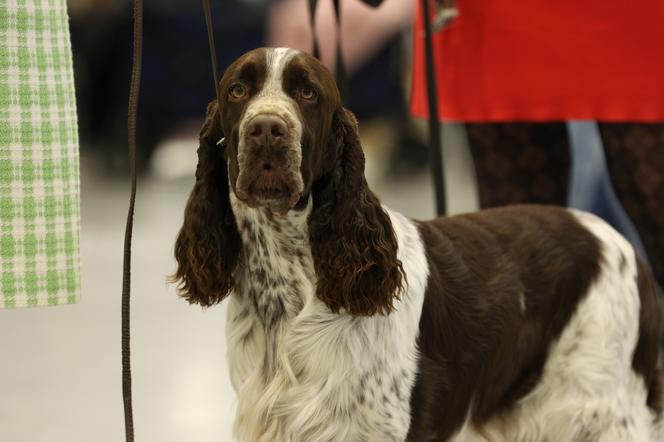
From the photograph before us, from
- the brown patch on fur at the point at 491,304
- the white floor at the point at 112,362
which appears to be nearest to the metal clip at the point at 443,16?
the brown patch on fur at the point at 491,304

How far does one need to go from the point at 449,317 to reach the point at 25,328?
8.26ft

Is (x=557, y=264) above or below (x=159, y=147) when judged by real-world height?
below

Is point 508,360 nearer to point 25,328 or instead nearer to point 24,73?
point 24,73

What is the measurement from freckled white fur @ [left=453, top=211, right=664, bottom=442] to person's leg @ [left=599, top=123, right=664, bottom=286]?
0.45 m

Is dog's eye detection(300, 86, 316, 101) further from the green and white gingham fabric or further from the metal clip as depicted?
the metal clip

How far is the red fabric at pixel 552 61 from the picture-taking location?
109 inches

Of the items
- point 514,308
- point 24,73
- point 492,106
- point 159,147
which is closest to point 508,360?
point 514,308

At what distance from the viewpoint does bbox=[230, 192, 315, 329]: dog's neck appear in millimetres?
1995

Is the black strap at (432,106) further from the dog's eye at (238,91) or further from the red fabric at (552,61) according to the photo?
the dog's eye at (238,91)

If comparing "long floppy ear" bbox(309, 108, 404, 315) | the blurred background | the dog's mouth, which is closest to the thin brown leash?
the dog's mouth

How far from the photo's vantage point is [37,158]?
1979 millimetres

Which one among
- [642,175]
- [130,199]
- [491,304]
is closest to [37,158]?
[130,199]

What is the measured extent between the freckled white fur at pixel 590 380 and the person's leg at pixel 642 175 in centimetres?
45

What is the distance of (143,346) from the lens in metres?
3.92
